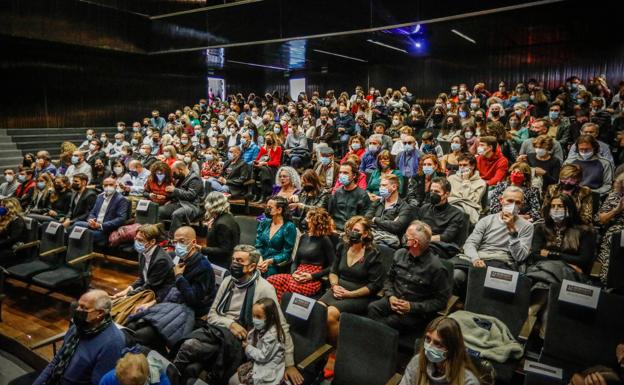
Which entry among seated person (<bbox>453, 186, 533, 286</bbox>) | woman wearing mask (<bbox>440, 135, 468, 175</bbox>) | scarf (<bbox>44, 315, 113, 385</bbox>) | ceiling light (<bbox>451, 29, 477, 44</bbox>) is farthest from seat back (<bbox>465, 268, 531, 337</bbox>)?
ceiling light (<bbox>451, 29, 477, 44</bbox>)

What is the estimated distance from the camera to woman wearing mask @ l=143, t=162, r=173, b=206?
498cm

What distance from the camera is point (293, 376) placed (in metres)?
2.19

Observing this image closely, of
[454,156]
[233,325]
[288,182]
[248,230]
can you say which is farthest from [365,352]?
[454,156]

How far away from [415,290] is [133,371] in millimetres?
1630

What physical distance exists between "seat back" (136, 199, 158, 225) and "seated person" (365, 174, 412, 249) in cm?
239

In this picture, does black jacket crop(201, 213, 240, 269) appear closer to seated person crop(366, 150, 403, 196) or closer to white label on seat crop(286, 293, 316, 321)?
white label on seat crop(286, 293, 316, 321)

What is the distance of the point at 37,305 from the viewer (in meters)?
3.91

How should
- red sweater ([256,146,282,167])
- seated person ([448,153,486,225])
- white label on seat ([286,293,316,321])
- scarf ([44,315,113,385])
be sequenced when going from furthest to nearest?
red sweater ([256,146,282,167]) < seated person ([448,153,486,225]) < white label on seat ([286,293,316,321]) < scarf ([44,315,113,385])

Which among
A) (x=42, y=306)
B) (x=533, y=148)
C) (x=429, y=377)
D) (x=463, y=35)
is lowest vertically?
(x=42, y=306)

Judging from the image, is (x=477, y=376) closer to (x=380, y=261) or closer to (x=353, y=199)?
(x=380, y=261)

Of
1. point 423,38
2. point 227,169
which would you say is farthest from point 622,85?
point 227,169

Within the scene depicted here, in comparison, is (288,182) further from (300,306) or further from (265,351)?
(265,351)

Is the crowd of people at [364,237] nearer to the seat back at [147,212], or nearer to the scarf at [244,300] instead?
the scarf at [244,300]

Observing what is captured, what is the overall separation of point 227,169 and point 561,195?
15.8 feet
